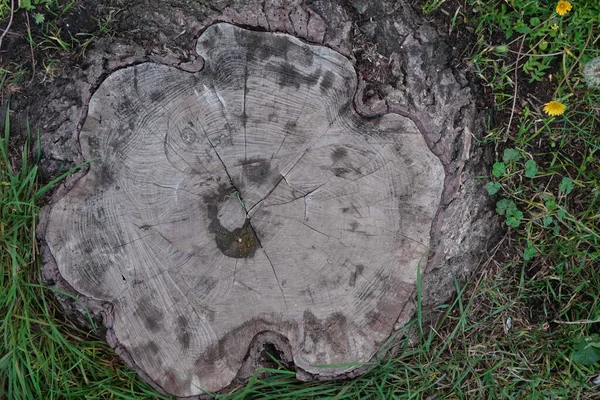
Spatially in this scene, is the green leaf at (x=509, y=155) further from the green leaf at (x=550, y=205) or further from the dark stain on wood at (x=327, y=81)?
the dark stain on wood at (x=327, y=81)

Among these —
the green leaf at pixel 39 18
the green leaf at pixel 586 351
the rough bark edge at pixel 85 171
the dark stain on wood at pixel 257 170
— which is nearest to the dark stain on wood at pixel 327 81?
the rough bark edge at pixel 85 171

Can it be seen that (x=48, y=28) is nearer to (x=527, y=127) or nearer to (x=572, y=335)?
(x=527, y=127)

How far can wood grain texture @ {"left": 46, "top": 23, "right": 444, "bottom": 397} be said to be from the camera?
70.9 inches

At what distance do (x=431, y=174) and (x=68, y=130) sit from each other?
1316 mm

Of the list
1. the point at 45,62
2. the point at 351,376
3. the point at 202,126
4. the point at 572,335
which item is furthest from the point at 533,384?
the point at 45,62

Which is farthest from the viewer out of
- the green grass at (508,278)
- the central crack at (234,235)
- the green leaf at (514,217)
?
the green leaf at (514,217)

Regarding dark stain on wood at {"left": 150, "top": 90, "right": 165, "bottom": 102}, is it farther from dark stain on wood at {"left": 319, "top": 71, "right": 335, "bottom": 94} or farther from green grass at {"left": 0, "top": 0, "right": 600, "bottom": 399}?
green grass at {"left": 0, "top": 0, "right": 600, "bottom": 399}

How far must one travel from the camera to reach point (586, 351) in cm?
222

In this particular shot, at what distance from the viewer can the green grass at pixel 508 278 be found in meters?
2.14

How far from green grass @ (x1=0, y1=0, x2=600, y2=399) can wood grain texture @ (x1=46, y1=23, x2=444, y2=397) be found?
1.28 ft

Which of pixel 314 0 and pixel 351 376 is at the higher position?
pixel 314 0

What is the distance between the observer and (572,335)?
7.40 feet

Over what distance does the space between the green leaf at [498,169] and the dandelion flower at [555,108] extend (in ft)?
1.01

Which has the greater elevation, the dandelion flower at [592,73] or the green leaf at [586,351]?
the dandelion flower at [592,73]
